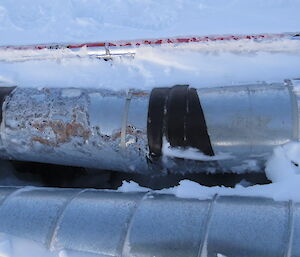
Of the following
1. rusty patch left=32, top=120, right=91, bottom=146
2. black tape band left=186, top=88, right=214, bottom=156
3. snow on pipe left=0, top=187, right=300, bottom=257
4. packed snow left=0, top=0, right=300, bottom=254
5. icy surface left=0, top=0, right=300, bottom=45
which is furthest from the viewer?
icy surface left=0, top=0, right=300, bottom=45

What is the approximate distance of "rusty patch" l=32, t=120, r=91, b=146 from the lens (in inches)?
133

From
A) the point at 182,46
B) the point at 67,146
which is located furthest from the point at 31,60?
the point at 182,46

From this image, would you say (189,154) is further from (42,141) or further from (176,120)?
(42,141)

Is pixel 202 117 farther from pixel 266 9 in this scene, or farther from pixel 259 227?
pixel 266 9

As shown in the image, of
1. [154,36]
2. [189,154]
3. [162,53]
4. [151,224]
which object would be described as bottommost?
[151,224]

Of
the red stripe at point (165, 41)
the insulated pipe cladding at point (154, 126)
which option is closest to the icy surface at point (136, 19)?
the red stripe at point (165, 41)

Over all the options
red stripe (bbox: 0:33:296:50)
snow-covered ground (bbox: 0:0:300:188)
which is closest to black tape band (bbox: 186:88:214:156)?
snow-covered ground (bbox: 0:0:300:188)

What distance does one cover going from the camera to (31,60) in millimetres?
4113

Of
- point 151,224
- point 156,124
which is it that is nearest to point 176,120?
point 156,124

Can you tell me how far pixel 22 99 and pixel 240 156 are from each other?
170 cm

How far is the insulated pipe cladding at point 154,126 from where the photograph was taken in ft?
10.2

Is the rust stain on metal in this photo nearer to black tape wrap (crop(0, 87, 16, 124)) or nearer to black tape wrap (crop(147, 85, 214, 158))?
black tape wrap (crop(147, 85, 214, 158))

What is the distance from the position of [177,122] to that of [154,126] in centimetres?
17

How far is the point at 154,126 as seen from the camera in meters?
3.23
